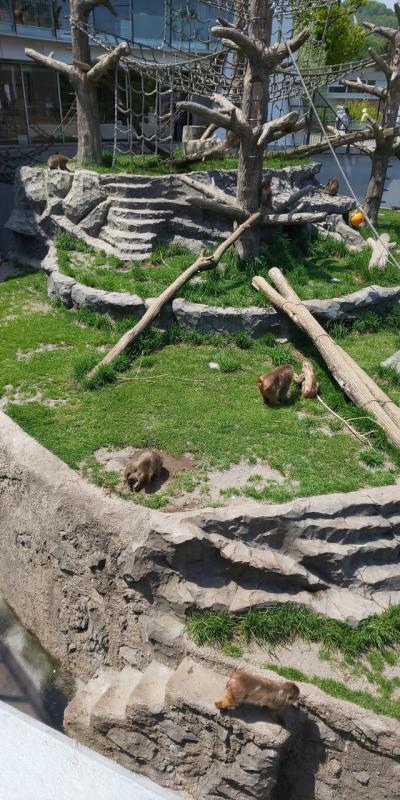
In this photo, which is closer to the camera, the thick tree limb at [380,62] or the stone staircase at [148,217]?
the stone staircase at [148,217]

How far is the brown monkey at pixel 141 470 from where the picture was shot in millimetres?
7098

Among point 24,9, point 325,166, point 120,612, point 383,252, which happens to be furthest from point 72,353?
point 325,166

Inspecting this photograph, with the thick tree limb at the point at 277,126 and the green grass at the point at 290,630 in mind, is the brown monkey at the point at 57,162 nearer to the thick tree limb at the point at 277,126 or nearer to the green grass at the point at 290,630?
the thick tree limb at the point at 277,126

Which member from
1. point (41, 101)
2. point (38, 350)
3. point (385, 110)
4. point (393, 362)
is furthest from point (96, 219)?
point (385, 110)

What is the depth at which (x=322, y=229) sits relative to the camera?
13477 mm

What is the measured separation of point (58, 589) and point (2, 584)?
4.77 ft

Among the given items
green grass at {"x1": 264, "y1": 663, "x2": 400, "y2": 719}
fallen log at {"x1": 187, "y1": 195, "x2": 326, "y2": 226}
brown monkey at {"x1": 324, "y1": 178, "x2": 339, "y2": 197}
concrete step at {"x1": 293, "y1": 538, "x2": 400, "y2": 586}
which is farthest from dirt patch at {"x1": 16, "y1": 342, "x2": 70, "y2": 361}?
brown monkey at {"x1": 324, "y1": 178, "x2": 339, "y2": 197}

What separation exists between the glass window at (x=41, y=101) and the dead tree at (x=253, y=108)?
9.01 metres

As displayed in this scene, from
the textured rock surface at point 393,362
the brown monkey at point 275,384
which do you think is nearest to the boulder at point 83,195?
the brown monkey at point 275,384

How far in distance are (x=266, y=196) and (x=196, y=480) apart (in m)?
6.71

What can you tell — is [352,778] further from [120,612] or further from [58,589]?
[58,589]

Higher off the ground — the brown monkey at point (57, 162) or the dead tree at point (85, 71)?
the dead tree at point (85, 71)

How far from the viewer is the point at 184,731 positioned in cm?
607

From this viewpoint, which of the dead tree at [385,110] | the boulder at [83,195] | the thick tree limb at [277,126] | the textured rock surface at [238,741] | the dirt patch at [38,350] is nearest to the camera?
the textured rock surface at [238,741]
